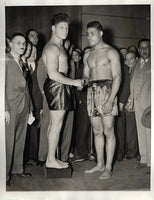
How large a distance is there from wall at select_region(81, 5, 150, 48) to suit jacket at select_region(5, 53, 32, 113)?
32 cm

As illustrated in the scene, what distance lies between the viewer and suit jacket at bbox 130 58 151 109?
1.56m

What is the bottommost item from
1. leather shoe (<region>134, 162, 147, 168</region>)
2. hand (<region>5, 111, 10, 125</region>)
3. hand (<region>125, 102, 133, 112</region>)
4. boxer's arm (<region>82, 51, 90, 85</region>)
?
leather shoe (<region>134, 162, 147, 168</region>)

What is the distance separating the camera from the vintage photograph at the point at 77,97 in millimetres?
1533

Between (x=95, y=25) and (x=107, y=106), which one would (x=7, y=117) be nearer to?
(x=107, y=106)

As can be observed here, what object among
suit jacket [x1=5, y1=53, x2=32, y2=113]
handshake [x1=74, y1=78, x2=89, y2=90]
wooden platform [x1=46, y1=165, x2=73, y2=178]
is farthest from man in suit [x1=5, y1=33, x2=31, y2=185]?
handshake [x1=74, y1=78, x2=89, y2=90]

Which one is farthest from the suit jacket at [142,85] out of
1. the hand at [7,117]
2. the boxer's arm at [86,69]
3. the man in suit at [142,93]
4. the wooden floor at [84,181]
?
the hand at [7,117]

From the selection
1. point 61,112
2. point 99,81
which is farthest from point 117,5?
point 61,112

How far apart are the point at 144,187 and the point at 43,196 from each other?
0.46m

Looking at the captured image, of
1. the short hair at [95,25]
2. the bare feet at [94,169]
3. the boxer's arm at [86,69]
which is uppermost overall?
the short hair at [95,25]

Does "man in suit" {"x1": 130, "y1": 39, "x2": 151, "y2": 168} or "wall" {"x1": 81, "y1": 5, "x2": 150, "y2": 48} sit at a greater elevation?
"wall" {"x1": 81, "y1": 5, "x2": 150, "y2": 48}

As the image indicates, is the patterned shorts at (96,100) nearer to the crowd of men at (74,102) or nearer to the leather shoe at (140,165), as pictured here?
the crowd of men at (74,102)

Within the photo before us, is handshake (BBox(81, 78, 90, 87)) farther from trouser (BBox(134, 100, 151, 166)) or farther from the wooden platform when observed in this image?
the wooden platform

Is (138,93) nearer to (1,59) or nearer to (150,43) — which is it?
(150,43)

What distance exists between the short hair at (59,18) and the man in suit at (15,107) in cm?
16
